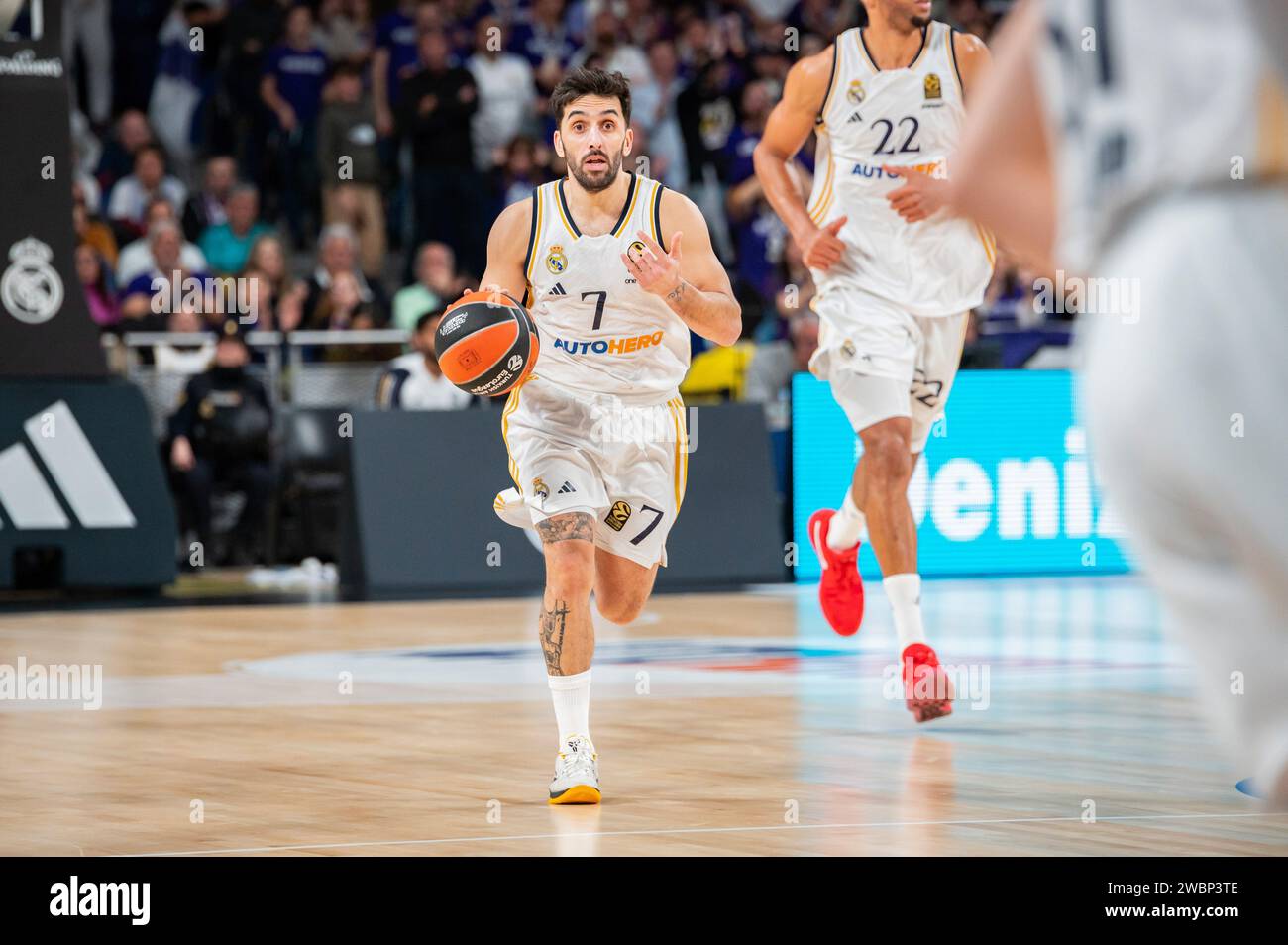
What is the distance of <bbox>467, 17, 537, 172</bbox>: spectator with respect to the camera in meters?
19.8

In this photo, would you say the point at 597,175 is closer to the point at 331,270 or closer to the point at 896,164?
the point at 896,164

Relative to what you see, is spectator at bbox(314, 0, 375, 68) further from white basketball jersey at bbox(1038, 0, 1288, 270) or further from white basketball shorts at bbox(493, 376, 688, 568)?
white basketball jersey at bbox(1038, 0, 1288, 270)

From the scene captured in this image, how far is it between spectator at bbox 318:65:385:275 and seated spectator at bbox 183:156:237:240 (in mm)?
922

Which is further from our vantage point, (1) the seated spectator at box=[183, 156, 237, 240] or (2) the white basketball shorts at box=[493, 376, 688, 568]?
(1) the seated spectator at box=[183, 156, 237, 240]

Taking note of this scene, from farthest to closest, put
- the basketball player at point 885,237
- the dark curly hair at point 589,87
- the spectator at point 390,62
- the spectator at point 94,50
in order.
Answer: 1. the spectator at point 94,50
2. the spectator at point 390,62
3. the basketball player at point 885,237
4. the dark curly hair at point 589,87

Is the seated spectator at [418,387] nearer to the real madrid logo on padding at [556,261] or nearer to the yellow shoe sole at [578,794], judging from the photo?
the real madrid logo on padding at [556,261]

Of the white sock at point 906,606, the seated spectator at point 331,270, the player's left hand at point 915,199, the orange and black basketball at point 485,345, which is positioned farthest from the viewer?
the seated spectator at point 331,270

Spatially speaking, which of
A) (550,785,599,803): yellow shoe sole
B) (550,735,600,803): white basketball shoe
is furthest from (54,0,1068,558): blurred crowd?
(550,785,599,803): yellow shoe sole

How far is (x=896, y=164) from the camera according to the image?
351 inches

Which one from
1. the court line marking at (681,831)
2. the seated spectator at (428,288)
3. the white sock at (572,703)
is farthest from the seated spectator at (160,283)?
the court line marking at (681,831)

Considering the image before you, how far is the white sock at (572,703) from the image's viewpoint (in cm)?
661

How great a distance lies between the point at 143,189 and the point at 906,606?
39.4ft

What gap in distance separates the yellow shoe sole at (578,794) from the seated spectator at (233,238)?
12.6 m
